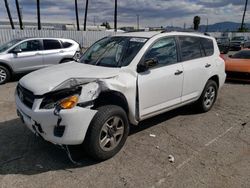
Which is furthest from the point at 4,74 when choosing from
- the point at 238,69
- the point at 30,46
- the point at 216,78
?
the point at 238,69

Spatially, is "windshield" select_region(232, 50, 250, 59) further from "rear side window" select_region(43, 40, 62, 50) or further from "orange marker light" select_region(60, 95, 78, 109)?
"orange marker light" select_region(60, 95, 78, 109)

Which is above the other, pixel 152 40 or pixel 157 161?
pixel 152 40

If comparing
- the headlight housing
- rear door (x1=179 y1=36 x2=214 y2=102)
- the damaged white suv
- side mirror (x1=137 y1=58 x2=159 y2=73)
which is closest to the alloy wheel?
the damaged white suv

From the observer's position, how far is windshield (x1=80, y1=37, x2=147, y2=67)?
3815mm

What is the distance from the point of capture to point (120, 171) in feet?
10.3

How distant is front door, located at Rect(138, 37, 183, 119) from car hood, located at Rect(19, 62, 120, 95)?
0.56 meters

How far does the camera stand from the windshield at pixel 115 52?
382 centimetres

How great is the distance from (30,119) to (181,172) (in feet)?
Result: 6.78

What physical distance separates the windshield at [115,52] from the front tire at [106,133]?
847 mm

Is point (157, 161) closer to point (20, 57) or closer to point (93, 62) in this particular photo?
point (93, 62)

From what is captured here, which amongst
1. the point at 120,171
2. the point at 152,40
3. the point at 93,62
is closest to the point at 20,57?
the point at 93,62

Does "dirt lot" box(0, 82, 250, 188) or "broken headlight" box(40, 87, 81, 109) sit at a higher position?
"broken headlight" box(40, 87, 81, 109)

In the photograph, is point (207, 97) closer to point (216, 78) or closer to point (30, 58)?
point (216, 78)

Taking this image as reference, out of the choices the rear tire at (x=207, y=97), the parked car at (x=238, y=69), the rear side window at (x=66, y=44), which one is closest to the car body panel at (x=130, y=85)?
the rear tire at (x=207, y=97)
